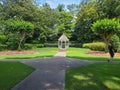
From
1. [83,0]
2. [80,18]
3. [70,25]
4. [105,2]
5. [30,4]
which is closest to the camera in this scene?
[105,2]

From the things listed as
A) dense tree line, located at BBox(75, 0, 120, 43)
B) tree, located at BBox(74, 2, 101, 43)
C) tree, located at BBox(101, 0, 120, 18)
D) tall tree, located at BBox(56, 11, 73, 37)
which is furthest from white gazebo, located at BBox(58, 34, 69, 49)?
tree, located at BBox(101, 0, 120, 18)

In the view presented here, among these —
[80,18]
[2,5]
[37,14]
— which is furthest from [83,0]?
[2,5]

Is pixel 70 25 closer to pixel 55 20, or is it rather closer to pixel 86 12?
pixel 55 20

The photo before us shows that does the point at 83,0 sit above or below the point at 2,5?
above

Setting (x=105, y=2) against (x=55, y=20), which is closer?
(x=105, y=2)

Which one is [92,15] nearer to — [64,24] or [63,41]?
[63,41]

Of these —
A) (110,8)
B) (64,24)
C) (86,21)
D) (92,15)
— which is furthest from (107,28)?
(64,24)

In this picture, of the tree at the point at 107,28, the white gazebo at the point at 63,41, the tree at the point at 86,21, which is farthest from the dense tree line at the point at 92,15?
the tree at the point at 107,28

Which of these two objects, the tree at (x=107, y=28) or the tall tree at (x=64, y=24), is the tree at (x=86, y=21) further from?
the tree at (x=107, y=28)

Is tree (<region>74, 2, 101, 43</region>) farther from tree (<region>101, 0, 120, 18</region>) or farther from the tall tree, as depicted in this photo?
the tall tree

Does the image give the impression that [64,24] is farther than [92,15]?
Yes

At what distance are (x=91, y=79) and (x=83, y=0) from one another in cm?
5337

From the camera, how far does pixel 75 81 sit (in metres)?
9.27

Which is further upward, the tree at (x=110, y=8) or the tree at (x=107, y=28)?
the tree at (x=110, y=8)
